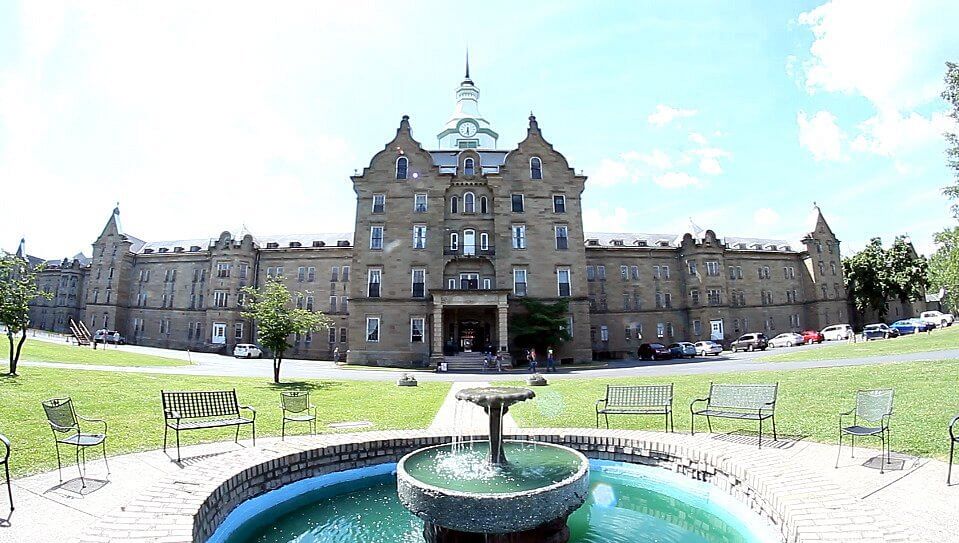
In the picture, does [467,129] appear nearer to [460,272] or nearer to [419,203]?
[419,203]

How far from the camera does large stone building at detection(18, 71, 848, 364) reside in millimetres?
39969

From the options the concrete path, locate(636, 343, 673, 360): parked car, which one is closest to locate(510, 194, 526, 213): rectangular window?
locate(636, 343, 673, 360): parked car

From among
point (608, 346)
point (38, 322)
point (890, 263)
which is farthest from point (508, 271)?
point (38, 322)

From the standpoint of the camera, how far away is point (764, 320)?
184ft

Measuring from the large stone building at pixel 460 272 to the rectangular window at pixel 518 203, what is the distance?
10 cm

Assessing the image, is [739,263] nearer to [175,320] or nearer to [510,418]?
[510,418]

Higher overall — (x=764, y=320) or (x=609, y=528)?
(x=764, y=320)

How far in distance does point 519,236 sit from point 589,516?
3418cm

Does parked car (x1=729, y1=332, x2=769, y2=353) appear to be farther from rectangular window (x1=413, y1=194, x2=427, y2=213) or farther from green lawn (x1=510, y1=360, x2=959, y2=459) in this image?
rectangular window (x1=413, y1=194, x2=427, y2=213)

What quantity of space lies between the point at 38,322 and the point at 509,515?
9650 centimetres

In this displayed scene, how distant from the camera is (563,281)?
40781mm

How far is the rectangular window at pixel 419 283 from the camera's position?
39.8 m

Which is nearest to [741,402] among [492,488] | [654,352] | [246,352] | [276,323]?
[492,488]

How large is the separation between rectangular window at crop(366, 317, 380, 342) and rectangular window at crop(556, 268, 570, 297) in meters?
15.6
